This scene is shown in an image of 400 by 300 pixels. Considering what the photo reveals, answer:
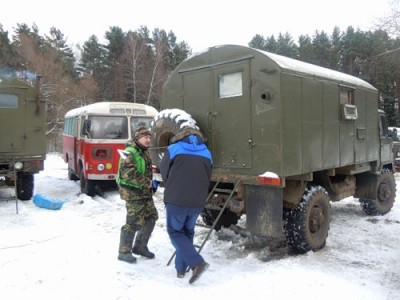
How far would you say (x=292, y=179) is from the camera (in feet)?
18.6

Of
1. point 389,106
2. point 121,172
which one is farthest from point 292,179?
point 389,106

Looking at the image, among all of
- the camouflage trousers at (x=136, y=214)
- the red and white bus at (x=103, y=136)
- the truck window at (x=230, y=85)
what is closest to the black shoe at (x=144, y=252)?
the camouflage trousers at (x=136, y=214)

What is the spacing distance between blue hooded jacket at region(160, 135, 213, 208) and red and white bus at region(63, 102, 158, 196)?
6338 mm

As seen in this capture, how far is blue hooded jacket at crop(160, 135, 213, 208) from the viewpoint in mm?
4379

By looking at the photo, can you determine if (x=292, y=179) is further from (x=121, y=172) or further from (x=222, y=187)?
(x=121, y=172)

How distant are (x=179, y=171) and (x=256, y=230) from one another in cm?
171

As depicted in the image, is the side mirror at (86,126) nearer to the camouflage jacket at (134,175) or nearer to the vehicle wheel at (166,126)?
the vehicle wheel at (166,126)

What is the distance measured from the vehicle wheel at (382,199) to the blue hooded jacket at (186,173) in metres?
5.30

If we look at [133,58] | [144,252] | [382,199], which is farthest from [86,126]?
[133,58]

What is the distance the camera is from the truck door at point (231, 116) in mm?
5508

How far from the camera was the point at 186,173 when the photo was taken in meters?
4.39

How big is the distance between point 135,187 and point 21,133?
609 centimetres

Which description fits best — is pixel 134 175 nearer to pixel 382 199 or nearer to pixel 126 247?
pixel 126 247

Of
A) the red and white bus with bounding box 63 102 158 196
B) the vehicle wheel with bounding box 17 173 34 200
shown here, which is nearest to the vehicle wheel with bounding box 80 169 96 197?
the red and white bus with bounding box 63 102 158 196
